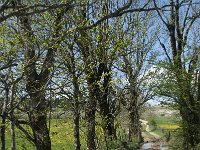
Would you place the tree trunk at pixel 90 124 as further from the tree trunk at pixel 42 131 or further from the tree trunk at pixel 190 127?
the tree trunk at pixel 190 127

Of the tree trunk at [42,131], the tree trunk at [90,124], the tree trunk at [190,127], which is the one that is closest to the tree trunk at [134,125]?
the tree trunk at [190,127]

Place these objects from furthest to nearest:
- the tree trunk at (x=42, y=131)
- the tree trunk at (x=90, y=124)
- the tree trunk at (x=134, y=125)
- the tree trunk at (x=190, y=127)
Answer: the tree trunk at (x=134, y=125) → the tree trunk at (x=190, y=127) → the tree trunk at (x=90, y=124) → the tree trunk at (x=42, y=131)

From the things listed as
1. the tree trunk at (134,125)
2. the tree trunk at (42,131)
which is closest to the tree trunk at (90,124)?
the tree trunk at (42,131)

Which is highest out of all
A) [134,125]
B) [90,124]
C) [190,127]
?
[134,125]

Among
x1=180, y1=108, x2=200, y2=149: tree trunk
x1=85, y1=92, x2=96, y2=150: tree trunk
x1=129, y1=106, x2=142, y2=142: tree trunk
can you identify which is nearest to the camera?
x1=85, y1=92, x2=96, y2=150: tree trunk

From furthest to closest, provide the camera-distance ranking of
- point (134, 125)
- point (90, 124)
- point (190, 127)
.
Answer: point (134, 125), point (190, 127), point (90, 124)

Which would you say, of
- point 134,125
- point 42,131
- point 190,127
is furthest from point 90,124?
point 134,125

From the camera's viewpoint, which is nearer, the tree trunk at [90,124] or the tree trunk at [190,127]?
the tree trunk at [90,124]

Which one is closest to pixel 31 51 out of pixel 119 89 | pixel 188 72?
pixel 188 72

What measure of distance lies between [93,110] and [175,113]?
8.40 m

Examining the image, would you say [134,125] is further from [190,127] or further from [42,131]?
[42,131]

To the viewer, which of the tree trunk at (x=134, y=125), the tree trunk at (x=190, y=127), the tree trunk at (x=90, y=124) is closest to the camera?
the tree trunk at (x=90, y=124)

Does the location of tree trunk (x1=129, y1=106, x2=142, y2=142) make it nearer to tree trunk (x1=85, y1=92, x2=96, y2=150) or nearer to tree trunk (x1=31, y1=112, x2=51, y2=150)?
tree trunk (x1=85, y1=92, x2=96, y2=150)

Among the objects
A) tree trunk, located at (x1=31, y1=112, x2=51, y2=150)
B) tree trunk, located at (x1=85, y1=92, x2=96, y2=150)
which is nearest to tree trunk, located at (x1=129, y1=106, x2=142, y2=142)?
tree trunk, located at (x1=85, y1=92, x2=96, y2=150)
